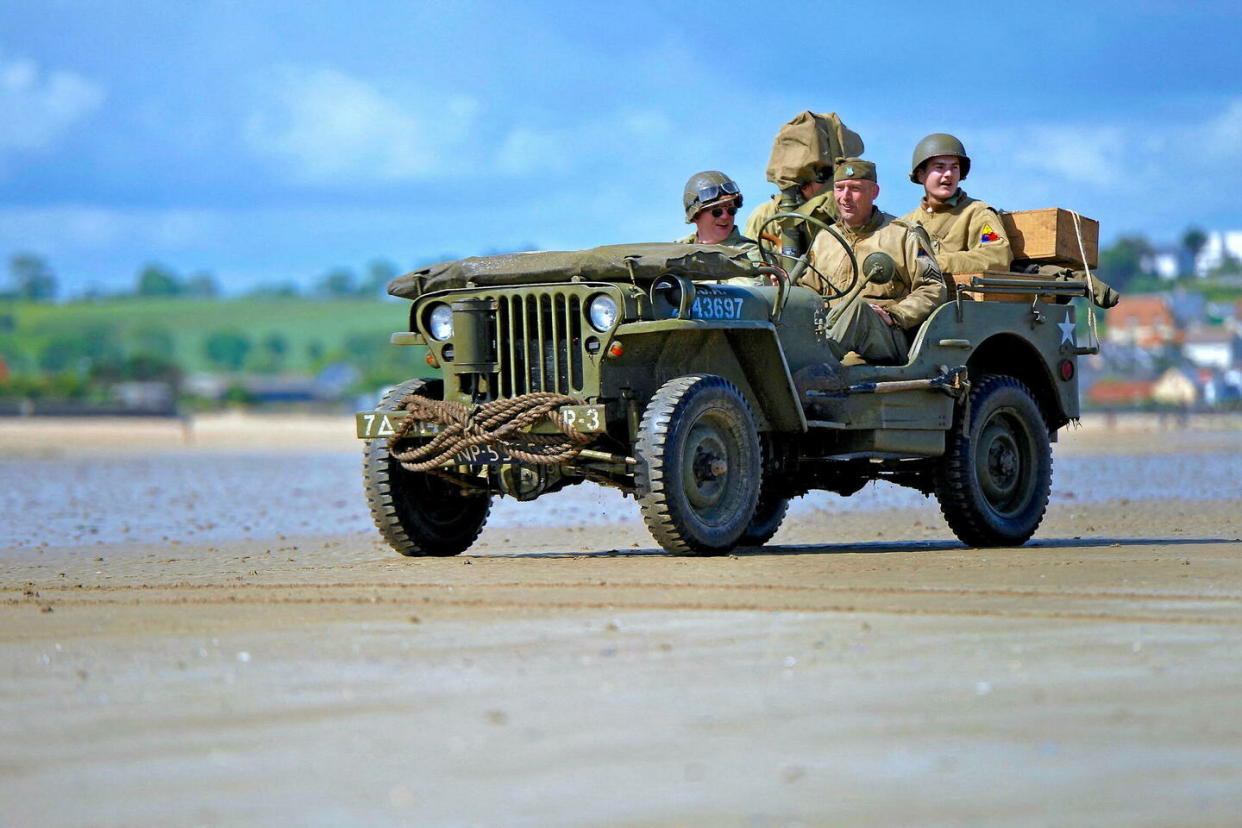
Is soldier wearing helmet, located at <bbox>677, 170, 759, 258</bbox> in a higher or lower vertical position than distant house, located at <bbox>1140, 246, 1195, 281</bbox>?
lower

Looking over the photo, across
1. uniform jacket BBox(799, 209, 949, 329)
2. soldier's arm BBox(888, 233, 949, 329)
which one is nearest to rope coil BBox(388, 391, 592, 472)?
uniform jacket BBox(799, 209, 949, 329)

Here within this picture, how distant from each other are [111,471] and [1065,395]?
21094 mm

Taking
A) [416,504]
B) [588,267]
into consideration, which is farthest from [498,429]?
[416,504]

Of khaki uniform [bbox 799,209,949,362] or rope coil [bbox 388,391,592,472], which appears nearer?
rope coil [bbox 388,391,592,472]

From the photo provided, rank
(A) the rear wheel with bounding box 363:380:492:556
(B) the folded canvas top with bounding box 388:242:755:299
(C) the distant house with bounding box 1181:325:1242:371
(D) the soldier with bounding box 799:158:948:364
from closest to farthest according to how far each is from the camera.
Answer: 1. (B) the folded canvas top with bounding box 388:242:755:299
2. (A) the rear wheel with bounding box 363:380:492:556
3. (D) the soldier with bounding box 799:158:948:364
4. (C) the distant house with bounding box 1181:325:1242:371

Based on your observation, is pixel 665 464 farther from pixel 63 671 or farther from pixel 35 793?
pixel 35 793

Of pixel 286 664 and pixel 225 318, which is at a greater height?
pixel 225 318

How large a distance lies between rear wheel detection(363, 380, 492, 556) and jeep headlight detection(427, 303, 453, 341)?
1.24 feet

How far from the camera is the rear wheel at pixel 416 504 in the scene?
32.5 ft

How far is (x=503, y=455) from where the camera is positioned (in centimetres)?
926

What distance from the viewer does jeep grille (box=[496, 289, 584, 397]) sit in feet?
30.4

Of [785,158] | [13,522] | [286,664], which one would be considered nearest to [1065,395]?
[785,158]

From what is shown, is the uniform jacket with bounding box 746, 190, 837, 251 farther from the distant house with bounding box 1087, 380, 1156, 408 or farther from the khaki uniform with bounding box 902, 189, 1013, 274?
the distant house with bounding box 1087, 380, 1156, 408

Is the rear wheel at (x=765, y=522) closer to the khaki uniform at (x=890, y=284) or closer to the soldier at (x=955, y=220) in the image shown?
the khaki uniform at (x=890, y=284)
